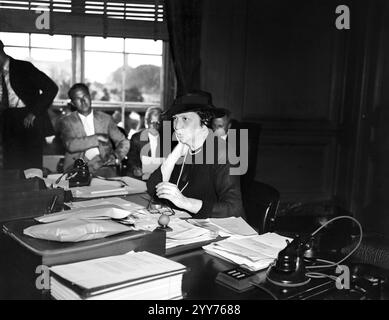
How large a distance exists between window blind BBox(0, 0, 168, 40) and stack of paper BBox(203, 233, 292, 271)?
2.97 meters

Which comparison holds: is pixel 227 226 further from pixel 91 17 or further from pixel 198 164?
pixel 91 17

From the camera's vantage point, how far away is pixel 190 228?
1675 millimetres

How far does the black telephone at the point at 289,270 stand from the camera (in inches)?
48.6

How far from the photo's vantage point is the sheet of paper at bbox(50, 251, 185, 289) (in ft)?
3.52

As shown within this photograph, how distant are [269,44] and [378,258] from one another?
2999 mm

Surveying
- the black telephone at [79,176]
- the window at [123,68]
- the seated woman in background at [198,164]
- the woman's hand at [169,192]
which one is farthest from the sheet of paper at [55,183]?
the window at [123,68]

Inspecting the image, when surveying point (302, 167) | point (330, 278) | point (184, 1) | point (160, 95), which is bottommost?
point (302, 167)

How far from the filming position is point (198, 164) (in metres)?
2.51

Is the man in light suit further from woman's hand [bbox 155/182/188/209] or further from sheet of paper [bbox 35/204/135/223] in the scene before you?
sheet of paper [bbox 35/204/135/223]

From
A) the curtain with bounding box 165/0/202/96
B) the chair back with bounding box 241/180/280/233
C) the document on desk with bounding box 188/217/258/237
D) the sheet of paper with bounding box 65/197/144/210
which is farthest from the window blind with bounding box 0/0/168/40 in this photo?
the document on desk with bounding box 188/217/258/237

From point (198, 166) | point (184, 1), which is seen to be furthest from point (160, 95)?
point (198, 166)
